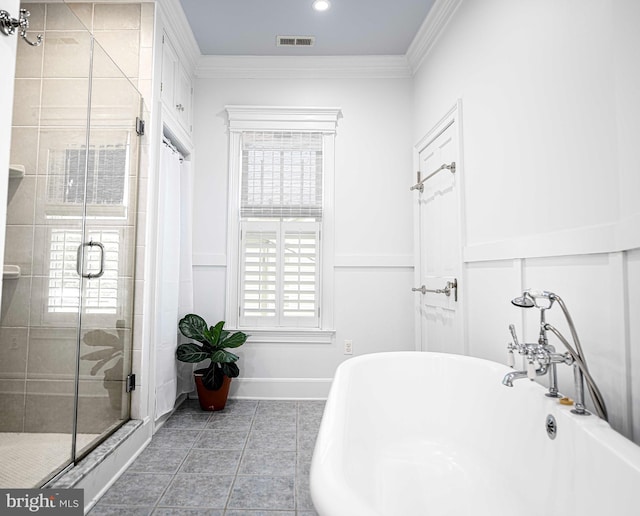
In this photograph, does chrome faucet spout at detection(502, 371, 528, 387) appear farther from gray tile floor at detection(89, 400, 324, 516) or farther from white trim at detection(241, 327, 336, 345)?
white trim at detection(241, 327, 336, 345)

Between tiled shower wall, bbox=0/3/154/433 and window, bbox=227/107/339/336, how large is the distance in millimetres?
1277

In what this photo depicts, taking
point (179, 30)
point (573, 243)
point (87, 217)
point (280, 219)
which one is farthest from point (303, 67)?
point (573, 243)

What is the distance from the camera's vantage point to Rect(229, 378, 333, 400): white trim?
298cm

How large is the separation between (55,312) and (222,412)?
146cm

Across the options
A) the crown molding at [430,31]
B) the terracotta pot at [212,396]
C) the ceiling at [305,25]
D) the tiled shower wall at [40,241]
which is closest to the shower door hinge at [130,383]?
the tiled shower wall at [40,241]

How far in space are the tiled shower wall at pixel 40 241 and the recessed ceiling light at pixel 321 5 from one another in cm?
140

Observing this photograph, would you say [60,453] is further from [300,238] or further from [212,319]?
[300,238]

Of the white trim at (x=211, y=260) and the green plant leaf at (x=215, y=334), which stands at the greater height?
the white trim at (x=211, y=260)

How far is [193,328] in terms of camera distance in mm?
2689

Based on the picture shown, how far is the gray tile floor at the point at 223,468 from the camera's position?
5.24 feet

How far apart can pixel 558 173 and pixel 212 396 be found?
2511mm

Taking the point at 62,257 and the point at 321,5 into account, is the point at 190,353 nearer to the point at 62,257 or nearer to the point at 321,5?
the point at 62,257

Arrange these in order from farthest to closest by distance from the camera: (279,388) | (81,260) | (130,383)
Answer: (279,388) → (130,383) → (81,260)

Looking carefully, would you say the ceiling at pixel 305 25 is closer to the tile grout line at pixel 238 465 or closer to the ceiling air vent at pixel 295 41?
the ceiling air vent at pixel 295 41
